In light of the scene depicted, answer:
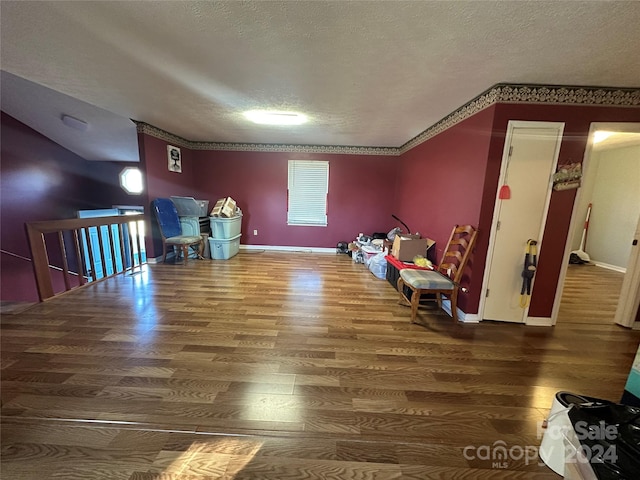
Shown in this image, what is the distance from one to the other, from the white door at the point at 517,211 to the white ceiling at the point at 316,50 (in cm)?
48

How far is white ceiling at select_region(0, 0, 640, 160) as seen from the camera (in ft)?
4.90

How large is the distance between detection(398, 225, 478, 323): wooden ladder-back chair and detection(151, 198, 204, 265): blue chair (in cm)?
367

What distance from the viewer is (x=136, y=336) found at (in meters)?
2.23

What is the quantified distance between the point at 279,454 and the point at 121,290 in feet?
10.2

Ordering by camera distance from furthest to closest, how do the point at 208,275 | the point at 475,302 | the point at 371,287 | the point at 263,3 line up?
the point at 208,275
the point at 371,287
the point at 475,302
the point at 263,3

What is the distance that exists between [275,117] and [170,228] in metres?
2.76

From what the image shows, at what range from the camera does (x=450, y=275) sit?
115 inches

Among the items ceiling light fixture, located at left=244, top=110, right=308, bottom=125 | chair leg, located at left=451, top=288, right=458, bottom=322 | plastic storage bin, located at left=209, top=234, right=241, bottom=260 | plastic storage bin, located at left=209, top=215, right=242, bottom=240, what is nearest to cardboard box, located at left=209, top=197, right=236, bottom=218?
plastic storage bin, located at left=209, top=215, right=242, bottom=240

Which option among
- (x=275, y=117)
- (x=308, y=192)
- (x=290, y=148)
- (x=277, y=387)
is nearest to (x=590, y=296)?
(x=277, y=387)

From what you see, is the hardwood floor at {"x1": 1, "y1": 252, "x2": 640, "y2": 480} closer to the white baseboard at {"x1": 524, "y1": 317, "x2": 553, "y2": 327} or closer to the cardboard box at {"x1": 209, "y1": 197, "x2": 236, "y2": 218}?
the white baseboard at {"x1": 524, "y1": 317, "x2": 553, "y2": 327}

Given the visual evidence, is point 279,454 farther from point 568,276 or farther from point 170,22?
point 568,276

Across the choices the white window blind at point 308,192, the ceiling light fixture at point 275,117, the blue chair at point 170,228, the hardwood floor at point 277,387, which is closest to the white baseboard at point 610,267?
the hardwood floor at point 277,387

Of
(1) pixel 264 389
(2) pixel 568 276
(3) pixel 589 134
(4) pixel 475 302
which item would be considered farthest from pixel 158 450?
(2) pixel 568 276

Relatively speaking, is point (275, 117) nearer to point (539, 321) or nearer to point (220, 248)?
point (220, 248)
